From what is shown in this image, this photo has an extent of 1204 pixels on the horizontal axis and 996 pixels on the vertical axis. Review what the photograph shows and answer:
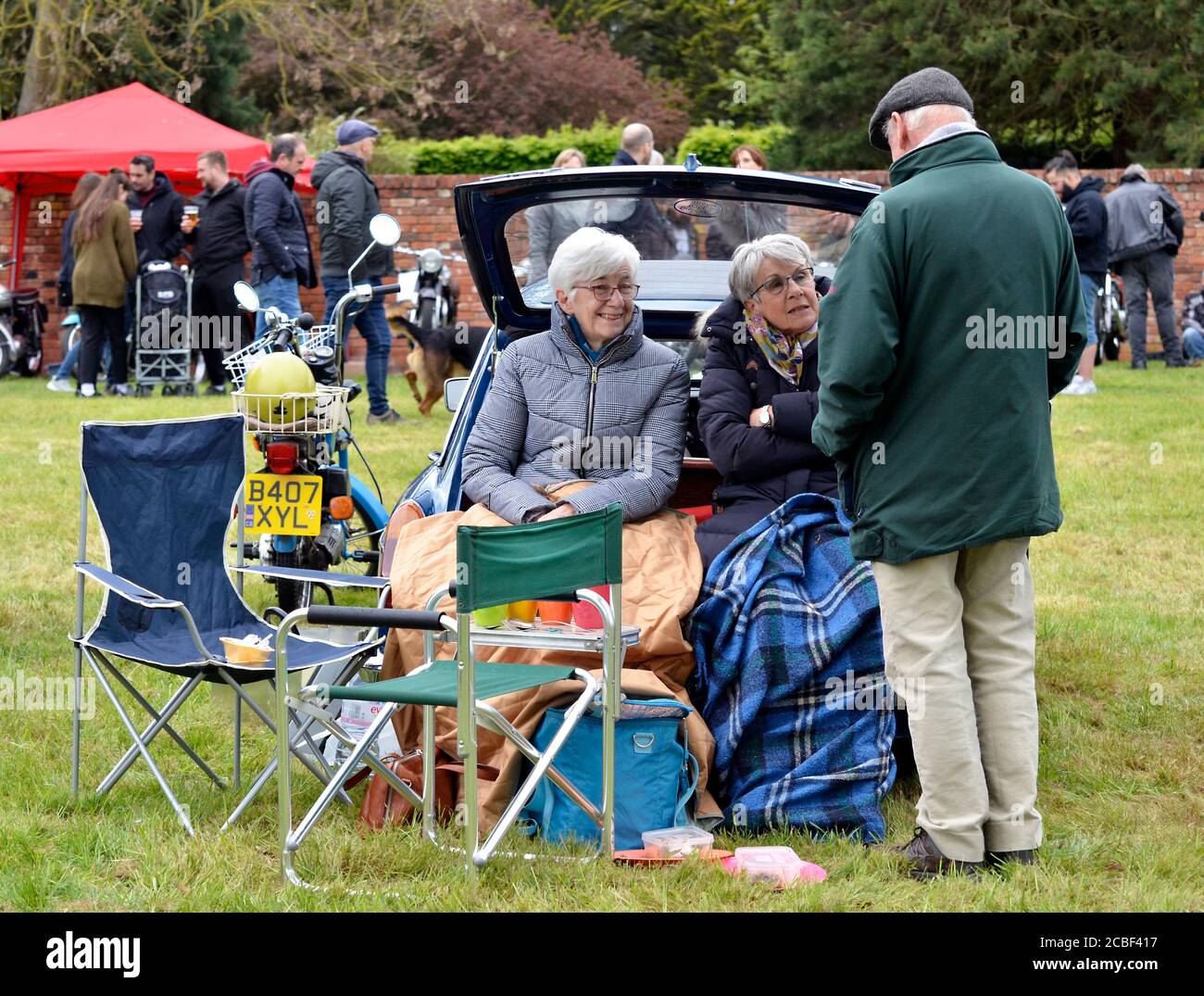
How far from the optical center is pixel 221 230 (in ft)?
46.5

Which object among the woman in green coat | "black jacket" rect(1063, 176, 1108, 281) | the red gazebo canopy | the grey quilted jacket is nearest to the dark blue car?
the grey quilted jacket

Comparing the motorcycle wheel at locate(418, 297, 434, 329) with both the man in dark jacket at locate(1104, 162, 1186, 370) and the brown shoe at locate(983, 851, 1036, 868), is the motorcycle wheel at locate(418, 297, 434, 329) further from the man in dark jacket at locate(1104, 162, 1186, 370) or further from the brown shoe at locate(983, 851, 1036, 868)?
the brown shoe at locate(983, 851, 1036, 868)

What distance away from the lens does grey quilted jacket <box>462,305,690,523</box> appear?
514 cm

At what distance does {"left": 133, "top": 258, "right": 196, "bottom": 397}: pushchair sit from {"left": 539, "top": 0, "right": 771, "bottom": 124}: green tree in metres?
23.8

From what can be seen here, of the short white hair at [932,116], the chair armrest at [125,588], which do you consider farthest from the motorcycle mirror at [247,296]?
the short white hair at [932,116]

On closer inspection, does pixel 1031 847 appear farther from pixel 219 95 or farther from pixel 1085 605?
pixel 219 95

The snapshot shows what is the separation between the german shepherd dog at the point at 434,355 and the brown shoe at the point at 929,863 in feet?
29.1

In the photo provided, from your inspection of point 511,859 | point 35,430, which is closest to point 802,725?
point 511,859

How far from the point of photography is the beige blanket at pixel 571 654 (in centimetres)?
440

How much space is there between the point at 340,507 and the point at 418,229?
12.8 meters

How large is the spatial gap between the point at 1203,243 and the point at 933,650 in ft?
52.1

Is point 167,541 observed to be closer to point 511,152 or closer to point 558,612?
point 558,612

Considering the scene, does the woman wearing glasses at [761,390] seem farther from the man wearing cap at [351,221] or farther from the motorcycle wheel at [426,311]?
the motorcycle wheel at [426,311]

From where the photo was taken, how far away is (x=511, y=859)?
13.1 feet
